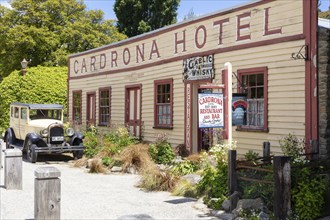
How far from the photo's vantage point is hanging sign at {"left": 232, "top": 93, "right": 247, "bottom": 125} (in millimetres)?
9203

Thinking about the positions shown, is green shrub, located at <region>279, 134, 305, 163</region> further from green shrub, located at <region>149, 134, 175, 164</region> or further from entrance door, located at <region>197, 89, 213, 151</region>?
green shrub, located at <region>149, 134, 175, 164</region>

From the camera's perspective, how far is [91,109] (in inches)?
822

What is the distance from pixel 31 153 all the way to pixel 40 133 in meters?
0.85

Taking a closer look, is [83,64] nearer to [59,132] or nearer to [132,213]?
[59,132]

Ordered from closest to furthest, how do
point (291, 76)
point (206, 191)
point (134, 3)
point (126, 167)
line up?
point (206, 191), point (291, 76), point (126, 167), point (134, 3)

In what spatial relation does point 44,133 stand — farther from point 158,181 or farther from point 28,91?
point 28,91

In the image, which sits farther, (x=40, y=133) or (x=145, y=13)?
(x=145, y=13)

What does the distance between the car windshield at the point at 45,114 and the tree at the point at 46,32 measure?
16.9 m

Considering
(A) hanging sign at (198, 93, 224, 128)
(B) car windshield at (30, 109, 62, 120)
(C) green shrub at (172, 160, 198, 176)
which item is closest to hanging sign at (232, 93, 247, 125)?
(A) hanging sign at (198, 93, 224, 128)

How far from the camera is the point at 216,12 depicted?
13117mm

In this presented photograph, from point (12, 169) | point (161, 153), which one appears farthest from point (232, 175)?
point (161, 153)

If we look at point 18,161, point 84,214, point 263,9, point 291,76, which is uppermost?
point 263,9

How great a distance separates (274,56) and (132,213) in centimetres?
564

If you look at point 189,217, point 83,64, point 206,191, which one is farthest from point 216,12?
point 83,64
